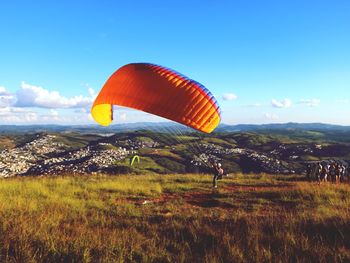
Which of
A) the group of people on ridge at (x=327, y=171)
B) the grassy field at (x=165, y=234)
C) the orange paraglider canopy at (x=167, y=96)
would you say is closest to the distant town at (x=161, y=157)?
the group of people on ridge at (x=327, y=171)

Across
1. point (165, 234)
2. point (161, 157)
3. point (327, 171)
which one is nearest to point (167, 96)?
point (165, 234)

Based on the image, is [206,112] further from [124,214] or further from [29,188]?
[29,188]

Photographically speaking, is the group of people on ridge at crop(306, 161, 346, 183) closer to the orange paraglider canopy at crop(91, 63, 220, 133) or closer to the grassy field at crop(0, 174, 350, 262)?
the grassy field at crop(0, 174, 350, 262)

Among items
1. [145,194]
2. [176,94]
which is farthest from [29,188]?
[176,94]

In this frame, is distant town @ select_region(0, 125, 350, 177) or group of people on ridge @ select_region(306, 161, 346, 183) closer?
group of people on ridge @ select_region(306, 161, 346, 183)

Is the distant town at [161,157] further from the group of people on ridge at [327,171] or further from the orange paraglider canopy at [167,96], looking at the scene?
the orange paraglider canopy at [167,96]

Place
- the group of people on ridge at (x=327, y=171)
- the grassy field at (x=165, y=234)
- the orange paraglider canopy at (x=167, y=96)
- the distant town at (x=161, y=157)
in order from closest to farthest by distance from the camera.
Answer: the grassy field at (x=165, y=234) → the orange paraglider canopy at (x=167, y=96) → the group of people on ridge at (x=327, y=171) → the distant town at (x=161, y=157)

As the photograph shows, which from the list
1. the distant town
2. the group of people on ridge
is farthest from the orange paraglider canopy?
the distant town

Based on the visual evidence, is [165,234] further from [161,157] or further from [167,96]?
[161,157]
